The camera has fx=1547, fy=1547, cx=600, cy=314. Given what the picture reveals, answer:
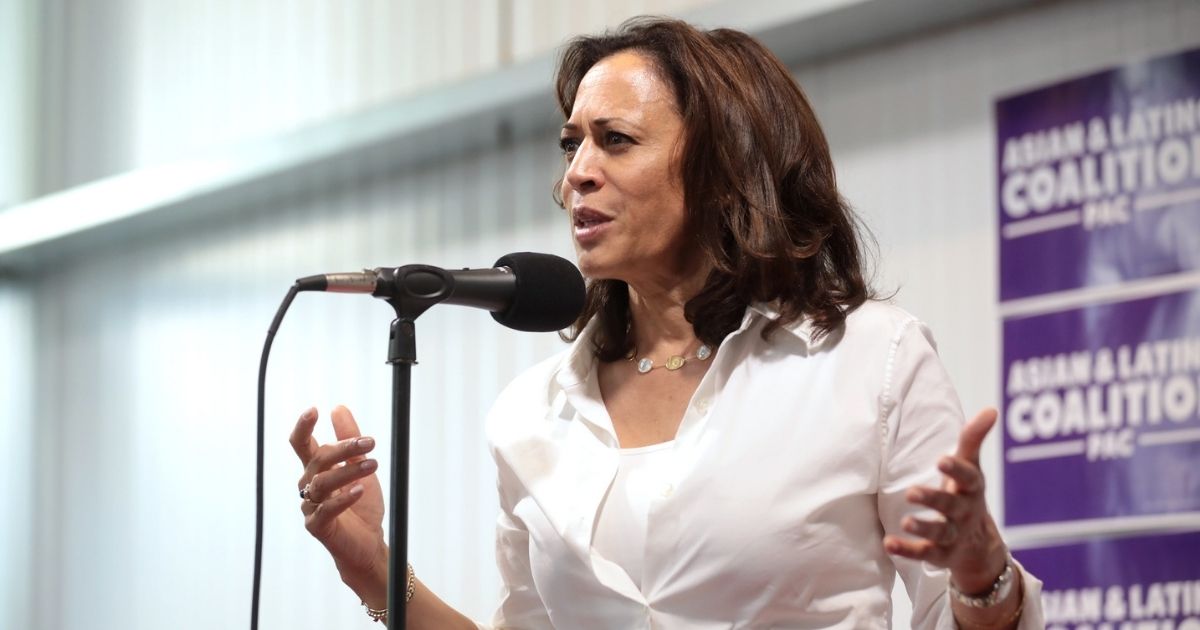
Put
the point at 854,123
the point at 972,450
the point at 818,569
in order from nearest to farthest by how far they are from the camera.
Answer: the point at 972,450 < the point at 818,569 < the point at 854,123

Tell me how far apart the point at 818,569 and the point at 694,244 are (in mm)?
570

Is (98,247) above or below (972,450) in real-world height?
above

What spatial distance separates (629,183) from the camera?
2.26 m

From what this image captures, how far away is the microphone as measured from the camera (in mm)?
1710

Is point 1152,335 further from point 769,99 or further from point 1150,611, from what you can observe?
point 769,99

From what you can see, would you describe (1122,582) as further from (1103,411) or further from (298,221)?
(298,221)

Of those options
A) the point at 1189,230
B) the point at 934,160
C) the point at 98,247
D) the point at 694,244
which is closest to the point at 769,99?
the point at 694,244

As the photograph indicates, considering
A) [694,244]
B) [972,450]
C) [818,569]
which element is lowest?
[818,569]

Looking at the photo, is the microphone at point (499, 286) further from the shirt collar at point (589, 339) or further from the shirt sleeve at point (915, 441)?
the shirt sleeve at point (915, 441)

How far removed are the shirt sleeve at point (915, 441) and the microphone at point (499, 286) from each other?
429 mm

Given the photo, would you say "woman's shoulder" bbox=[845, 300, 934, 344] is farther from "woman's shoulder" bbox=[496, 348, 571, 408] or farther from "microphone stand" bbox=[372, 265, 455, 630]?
"microphone stand" bbox=[372, 265, 455, 630]

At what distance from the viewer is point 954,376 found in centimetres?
411

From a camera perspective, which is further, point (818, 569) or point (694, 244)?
point (694, 244)

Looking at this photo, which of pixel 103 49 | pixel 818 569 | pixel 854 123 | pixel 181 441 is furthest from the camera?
pixel 103 49
